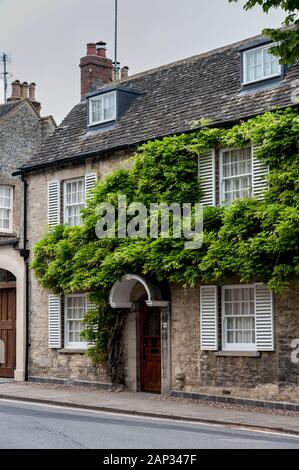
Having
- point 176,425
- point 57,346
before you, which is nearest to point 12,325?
point 57,346

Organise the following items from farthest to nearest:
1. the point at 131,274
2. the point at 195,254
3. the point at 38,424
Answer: the point at 131,274 → the point at 195,254 → the point at 38,424

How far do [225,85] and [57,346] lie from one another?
8.92m

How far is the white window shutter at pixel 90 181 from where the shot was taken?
24.6m

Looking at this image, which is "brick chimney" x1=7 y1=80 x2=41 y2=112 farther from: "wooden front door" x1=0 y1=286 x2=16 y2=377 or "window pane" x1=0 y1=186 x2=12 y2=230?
"wooden front door" x1=0 y1=286 x2=16 y2=377

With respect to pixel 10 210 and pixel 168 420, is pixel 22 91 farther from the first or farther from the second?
pixel 168 420

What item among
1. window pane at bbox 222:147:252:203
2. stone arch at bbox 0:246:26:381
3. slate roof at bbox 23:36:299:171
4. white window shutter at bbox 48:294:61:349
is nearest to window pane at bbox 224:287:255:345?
window pane at bbox 222:147:252:203

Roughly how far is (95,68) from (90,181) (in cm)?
744

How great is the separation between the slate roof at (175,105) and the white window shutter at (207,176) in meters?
0.90

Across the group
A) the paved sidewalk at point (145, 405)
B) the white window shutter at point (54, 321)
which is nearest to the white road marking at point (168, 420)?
the paved sidewalk at point (145, 405)

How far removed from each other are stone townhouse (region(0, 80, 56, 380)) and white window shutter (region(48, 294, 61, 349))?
47.1 inches

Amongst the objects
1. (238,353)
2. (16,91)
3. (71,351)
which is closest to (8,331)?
(71,351)

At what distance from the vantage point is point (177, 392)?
70.4 ft

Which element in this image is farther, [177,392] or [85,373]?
[85,373]

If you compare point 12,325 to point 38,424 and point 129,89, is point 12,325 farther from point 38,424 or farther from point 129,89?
point 38,424
